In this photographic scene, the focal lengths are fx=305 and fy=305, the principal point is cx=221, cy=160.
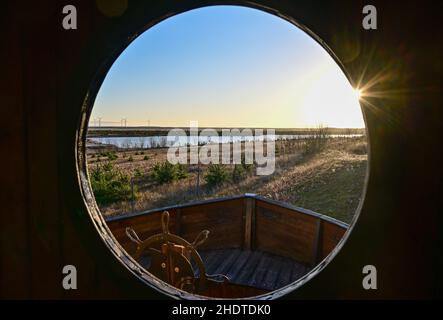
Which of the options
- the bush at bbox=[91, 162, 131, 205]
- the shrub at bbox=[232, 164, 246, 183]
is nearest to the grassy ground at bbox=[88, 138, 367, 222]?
the shrub at bbox=[232, 164, 246, 183]

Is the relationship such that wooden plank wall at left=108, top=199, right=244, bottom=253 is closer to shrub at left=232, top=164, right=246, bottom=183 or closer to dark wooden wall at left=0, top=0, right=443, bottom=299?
dark wooden wall at left=0, top=0, right=443, bottom=299

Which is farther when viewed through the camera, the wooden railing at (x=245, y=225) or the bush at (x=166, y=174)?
the bush at (x=166, y=174)

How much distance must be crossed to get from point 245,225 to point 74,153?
10.3ft

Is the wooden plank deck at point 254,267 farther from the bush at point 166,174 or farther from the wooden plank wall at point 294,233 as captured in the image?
the bush at point 166,174

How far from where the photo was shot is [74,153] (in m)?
0.87

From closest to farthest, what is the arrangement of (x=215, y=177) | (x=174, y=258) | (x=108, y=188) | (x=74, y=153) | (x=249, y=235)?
1. (x=74, y=153)
2. (x=174, y=258)
3. (x=249, y=235)
4. (x=108, y=188)
5. (x=215, y=177)

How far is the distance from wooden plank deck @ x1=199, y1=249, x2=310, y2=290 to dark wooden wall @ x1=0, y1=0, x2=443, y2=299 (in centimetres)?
219

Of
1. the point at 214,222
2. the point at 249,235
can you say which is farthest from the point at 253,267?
the point at 214,222

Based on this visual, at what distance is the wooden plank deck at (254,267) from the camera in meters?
2.98

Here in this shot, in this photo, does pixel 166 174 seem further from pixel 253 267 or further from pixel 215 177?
pixel 253 267

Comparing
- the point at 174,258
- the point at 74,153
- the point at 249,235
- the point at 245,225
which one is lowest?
the point at 249,235

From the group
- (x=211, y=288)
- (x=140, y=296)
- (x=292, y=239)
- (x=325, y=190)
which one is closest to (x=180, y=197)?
(x=325, y=190)

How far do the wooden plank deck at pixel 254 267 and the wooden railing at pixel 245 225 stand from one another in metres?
0.09

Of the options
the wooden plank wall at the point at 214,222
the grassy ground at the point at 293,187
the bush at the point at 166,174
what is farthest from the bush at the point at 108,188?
the wooden plank wall at the point at 214,222
